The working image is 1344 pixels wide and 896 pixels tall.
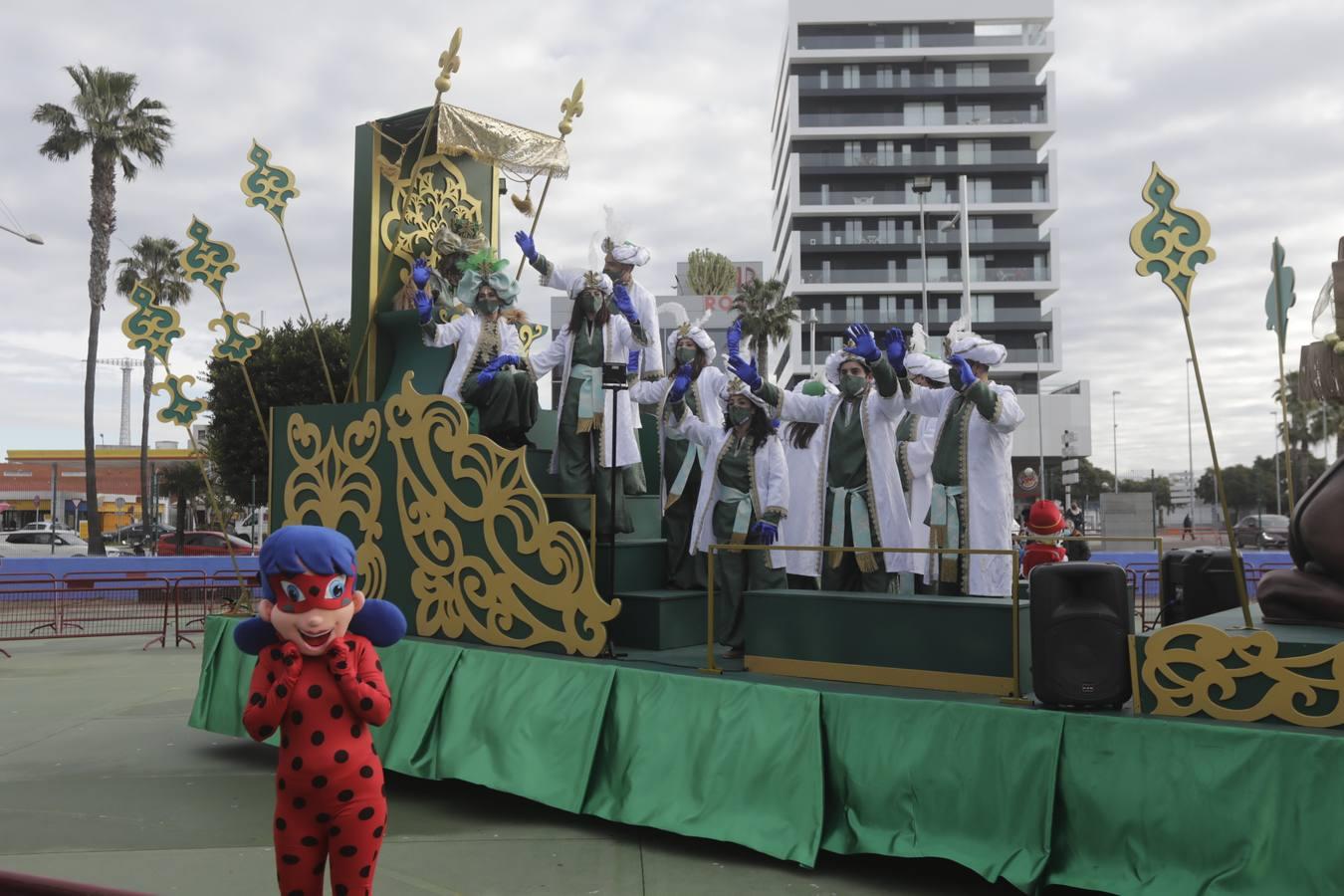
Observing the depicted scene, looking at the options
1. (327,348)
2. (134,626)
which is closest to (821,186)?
(327,348)

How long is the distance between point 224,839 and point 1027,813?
406 centimetres

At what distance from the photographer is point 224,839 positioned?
5699mm

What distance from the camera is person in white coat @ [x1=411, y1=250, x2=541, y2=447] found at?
7852 mm

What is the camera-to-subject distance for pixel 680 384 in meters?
7.62

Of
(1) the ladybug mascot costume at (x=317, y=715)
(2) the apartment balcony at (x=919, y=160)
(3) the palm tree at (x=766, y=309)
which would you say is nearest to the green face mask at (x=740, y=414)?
(1) the ladybug mascot costume at (x=317, y=715)

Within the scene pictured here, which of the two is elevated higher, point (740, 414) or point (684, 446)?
point (740, 414)

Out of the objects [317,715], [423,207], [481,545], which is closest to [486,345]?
[423,207]

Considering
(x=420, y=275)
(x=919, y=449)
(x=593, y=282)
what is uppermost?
(x=420, y=275)

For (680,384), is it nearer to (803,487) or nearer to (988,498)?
(803,487)

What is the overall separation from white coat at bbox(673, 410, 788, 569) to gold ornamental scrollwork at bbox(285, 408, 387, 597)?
7.12ft

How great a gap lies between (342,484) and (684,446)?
101 inches

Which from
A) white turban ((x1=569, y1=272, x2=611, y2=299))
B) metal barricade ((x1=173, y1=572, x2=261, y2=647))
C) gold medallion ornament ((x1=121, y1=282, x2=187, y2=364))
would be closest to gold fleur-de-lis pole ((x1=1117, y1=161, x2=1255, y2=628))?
white turban ((x1=569, y1=272, x2=611, y2=299))

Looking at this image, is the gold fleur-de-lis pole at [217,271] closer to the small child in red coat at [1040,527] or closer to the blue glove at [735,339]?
the blue glove at [735,339]

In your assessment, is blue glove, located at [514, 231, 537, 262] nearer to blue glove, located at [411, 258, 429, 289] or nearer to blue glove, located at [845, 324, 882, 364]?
blue glove, located at [411, 258, 429, 289]
